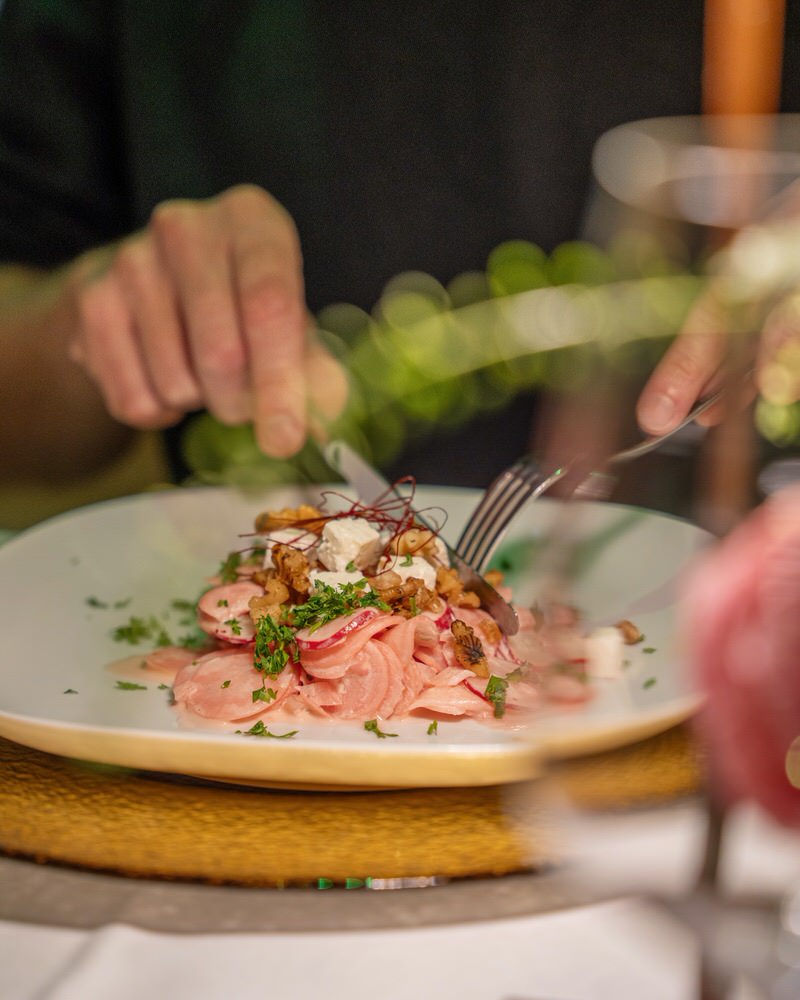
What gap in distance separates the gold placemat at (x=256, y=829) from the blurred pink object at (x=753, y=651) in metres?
0.16

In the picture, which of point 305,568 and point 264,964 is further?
point 305,568

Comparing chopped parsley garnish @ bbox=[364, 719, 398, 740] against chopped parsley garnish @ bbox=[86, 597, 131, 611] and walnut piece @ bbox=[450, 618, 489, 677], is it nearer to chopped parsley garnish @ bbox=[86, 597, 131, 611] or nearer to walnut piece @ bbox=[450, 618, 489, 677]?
walnut piece @ bbox=[450, 618, 489, 677]

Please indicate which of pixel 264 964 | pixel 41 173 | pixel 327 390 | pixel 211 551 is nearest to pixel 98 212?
pixel 41 173

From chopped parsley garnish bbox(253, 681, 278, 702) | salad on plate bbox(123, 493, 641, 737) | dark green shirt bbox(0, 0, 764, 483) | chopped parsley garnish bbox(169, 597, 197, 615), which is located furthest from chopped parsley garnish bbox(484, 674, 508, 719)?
A: dark green shirt bbox(0, 0, 764, 483)

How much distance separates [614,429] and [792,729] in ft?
0.22

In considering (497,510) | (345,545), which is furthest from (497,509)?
(345,545)

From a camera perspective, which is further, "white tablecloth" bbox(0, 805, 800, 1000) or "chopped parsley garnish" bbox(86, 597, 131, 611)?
"chopped parsley garnish" bbox(86, 597, 131, 611)

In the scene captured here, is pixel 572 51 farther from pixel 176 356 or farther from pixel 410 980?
pixel 410 980

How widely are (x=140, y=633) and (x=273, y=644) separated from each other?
0.12 meters

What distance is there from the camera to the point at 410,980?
11.8 inches

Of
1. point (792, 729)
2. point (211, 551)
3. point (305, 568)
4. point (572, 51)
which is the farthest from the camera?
point (572, 51)

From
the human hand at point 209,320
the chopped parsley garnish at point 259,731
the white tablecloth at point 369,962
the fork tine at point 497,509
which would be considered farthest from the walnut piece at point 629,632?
the human hand at point 209,320

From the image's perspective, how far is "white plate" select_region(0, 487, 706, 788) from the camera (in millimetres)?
192

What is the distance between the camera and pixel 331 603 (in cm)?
49
